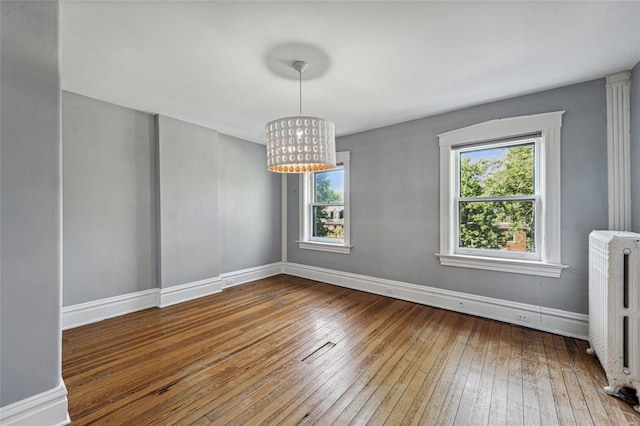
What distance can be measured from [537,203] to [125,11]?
156 inches

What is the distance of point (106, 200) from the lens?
3.13 m

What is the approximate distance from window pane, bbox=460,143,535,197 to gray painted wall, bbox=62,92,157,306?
13.5 feet

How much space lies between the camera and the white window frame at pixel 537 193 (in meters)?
2.71

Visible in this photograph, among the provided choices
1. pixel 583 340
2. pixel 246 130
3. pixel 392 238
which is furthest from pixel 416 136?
pixel 583 340

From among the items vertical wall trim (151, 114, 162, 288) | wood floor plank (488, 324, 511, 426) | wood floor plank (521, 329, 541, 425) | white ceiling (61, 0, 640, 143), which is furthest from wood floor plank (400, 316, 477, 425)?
vertical wall trim (151, 114, 162, 288)

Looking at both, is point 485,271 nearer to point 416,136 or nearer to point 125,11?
point 416,136

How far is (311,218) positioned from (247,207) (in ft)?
3.90

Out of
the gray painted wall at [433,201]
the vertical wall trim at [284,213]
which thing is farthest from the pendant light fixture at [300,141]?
the vertical wall trim at [284,213]

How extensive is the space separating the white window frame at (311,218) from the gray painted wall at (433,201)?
0.35 ft

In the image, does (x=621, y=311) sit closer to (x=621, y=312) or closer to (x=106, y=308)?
(x=621, y=312)

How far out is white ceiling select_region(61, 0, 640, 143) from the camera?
1700 mm

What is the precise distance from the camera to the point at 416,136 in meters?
3.67

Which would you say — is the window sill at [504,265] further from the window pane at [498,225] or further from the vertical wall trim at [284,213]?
the vertical wall trim at [284,213]

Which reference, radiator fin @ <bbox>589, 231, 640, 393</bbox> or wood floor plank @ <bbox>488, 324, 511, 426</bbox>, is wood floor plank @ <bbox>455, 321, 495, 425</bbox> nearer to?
wood floor plank @ <bbox>488, 324, 511, 426</bbox>
